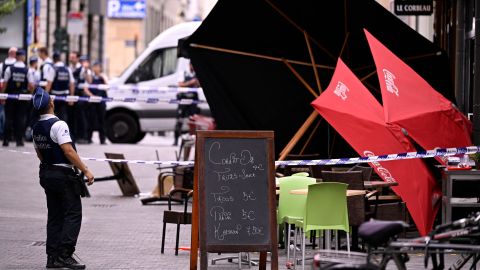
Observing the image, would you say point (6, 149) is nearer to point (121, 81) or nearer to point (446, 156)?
point (121, 81)

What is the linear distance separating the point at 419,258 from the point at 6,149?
54.3 feet

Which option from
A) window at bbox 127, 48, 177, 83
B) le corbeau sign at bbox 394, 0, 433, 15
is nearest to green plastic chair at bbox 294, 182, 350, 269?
le corbeau sign at bbox 394, 0, 433, 15

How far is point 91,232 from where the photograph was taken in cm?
1593

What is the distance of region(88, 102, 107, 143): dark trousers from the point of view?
113 ft

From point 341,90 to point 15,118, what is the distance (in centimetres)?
1581

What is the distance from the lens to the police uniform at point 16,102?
29047mm

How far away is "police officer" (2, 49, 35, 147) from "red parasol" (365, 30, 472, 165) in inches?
616

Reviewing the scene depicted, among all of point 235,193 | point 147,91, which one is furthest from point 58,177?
point 147,91

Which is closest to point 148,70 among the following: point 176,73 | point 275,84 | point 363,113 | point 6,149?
point 176,73

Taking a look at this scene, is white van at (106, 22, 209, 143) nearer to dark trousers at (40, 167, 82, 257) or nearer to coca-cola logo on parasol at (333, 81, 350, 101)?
coca-cola logo on parasol at (333, 81, 350, 101)

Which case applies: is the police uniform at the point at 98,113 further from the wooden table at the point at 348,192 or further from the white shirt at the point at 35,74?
the wooden table at the point at 348,192

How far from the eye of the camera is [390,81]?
47.1ft

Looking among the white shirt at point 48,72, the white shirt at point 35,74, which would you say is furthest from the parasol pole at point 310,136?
the white shirt at point 48,72

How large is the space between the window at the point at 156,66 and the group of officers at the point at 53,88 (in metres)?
0.91
